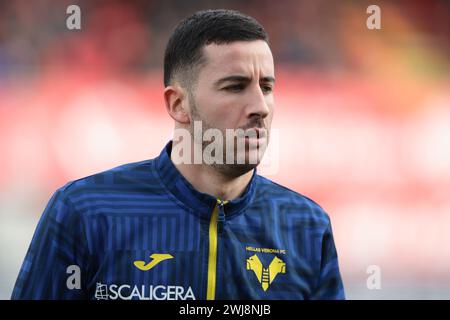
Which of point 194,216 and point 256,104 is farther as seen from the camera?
point 194,216

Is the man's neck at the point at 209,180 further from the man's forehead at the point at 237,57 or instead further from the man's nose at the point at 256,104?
the man's forehead at the point at 237,57

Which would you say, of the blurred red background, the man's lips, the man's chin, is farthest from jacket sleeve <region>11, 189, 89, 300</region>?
the blurred red background

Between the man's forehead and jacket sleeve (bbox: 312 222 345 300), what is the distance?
0.79 metres

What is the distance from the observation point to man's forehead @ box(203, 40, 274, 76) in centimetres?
233

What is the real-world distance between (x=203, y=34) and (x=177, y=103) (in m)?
0.30

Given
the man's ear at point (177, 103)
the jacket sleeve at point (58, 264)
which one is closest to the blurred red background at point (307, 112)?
the man's ear at point (177, 103)

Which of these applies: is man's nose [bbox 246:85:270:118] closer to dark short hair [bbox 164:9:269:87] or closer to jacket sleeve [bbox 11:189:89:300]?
dark short hair [bbox 164:9:269:87]

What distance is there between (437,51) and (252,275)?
162 inches

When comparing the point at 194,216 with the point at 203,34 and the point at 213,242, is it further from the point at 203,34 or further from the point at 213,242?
the point at 203,34

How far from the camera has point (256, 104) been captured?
7.65 ft

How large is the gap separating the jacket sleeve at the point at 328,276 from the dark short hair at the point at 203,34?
0.90m

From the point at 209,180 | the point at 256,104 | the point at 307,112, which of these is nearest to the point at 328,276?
the point at 209,180

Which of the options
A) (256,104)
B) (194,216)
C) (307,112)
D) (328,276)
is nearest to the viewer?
(256,104)
